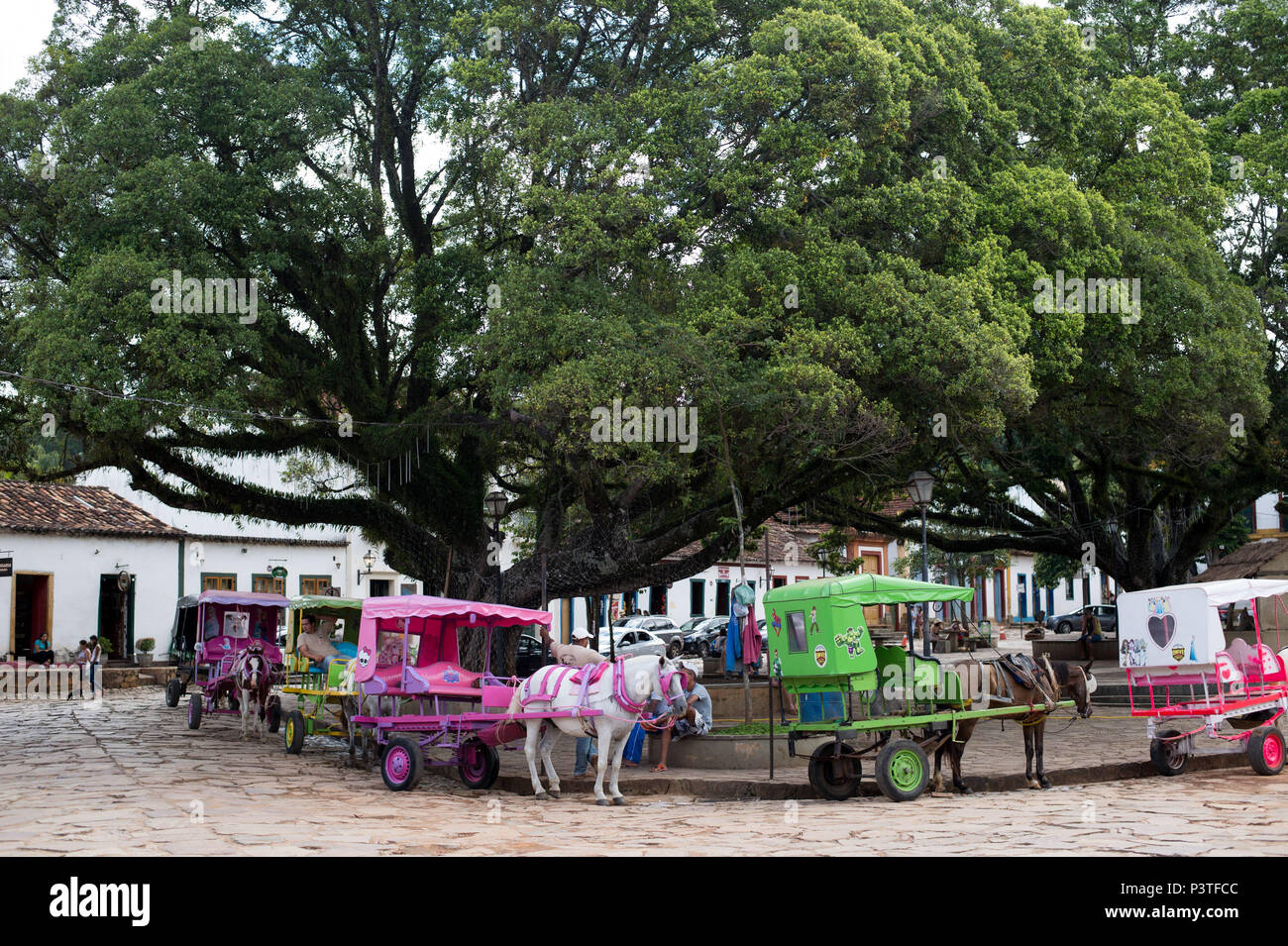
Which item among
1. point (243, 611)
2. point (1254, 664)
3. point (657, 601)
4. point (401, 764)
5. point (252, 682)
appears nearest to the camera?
point (401, 764)

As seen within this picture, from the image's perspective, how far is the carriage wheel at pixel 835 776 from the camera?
471 inches

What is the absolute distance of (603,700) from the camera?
12031mm

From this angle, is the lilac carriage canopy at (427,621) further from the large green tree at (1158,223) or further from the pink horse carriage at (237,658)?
the large green tree at (1158,223)

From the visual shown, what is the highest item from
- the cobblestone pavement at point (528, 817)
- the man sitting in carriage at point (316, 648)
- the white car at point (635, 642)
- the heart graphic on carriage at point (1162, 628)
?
the heart graphic on carriage at point (1162, 628)

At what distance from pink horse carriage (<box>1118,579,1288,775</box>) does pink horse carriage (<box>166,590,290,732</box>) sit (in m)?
12.3

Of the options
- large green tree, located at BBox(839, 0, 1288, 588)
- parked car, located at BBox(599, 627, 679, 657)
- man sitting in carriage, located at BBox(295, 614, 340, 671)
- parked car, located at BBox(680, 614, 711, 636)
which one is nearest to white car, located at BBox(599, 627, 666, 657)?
parked car, located at BBox(599, 627, 679, 657)

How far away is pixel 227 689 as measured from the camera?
62.7ft

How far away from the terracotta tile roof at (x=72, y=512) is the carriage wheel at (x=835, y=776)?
2445cm

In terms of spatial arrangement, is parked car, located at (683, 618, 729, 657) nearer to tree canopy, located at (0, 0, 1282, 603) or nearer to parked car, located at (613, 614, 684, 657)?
parked car, located at (613, 614, 684, 657)

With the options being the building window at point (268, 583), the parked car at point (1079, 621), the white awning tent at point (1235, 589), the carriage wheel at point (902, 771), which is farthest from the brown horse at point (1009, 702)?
the parked car at point (1079, 621)

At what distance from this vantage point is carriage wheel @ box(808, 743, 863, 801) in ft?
39.2

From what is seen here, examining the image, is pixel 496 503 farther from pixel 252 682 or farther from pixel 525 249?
pixel 252 682

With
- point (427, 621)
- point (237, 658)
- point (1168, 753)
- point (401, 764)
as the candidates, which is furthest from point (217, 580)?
point (1168, 753)

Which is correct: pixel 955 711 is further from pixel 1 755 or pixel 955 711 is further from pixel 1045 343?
pixel 1 755
